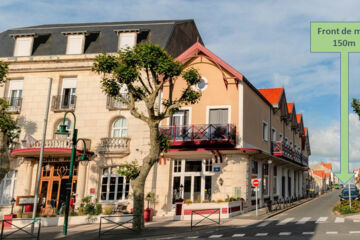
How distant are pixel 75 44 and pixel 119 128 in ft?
24.4

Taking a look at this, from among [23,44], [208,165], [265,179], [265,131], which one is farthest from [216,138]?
[23,44]

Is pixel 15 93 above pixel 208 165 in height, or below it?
Answer: above

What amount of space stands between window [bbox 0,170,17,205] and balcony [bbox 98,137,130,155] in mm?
6658

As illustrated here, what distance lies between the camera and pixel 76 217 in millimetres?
19984

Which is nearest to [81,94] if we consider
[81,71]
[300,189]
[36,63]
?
[81,71]

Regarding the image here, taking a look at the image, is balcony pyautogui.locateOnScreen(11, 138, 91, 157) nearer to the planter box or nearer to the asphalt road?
the planter box

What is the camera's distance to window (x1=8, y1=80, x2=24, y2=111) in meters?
26.7

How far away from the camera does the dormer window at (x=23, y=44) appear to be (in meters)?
27.6

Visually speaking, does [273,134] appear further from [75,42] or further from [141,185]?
[141,185]

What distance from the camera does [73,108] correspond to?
1017 inches

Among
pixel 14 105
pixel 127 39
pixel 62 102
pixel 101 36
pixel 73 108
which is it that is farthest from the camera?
pixel 101 36

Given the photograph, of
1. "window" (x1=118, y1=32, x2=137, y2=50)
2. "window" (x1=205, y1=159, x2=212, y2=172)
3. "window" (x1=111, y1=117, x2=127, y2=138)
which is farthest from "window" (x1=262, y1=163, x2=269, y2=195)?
"window" (x1=118, y1=32, x2=137, y2=50)

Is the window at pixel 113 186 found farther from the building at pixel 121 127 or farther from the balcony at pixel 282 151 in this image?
the balcony at pixel 282 151

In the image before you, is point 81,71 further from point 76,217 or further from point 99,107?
point 76,217
